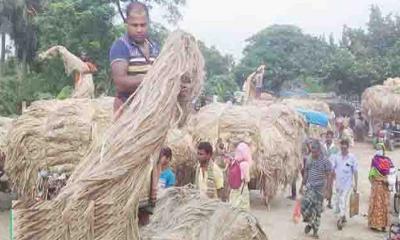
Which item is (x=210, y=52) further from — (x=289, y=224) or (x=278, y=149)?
(x=289, y=224)

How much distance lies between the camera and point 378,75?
1176 inches

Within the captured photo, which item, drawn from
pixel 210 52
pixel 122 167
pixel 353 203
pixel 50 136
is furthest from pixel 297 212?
pixel 210 52

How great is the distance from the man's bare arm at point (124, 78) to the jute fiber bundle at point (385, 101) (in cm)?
2071

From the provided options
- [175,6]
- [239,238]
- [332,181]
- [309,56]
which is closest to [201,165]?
[239,238]

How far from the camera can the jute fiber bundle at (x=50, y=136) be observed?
8992 millimetres

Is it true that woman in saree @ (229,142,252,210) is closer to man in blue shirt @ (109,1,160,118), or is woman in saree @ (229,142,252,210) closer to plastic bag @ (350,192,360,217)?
plastic bag @ (350,192,360,217)

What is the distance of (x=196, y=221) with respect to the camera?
3.32 metres

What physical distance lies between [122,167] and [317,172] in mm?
7628

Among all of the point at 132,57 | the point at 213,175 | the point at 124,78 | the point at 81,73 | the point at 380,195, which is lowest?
the point at 380,195

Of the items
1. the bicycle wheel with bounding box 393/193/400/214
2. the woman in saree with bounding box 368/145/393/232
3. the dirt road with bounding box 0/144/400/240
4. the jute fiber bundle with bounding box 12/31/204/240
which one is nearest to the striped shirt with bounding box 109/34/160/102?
the jute fiber bundle with bounding box 12/31/204/240

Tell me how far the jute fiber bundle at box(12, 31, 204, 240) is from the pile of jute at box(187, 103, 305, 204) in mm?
8710

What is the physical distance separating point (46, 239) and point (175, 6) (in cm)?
2099

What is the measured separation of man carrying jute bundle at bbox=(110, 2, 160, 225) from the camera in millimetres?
3092

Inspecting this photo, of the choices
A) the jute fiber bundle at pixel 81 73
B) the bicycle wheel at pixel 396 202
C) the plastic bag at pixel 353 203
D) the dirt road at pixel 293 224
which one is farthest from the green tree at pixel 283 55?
the jute fiber bundle at pixel 81 73
